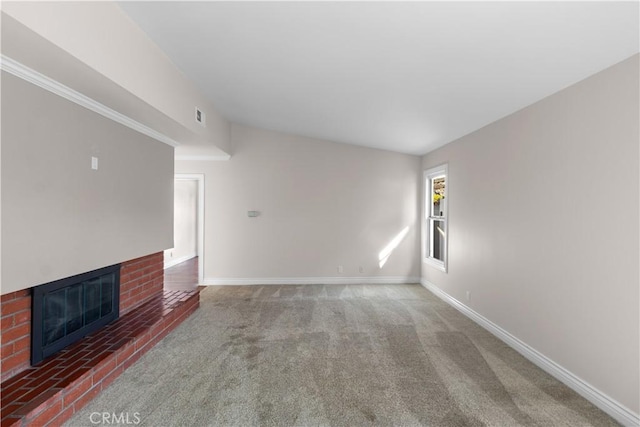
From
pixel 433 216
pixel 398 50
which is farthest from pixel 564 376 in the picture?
pixel 433 216

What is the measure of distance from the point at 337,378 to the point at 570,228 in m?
Answer: 2.22

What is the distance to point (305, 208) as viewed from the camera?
5.77 meters

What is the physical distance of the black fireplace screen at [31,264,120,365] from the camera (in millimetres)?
2357

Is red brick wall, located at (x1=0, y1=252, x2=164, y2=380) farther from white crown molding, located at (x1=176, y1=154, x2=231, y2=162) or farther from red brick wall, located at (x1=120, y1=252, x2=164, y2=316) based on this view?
white crown molding, located at (x1=176, y1=154, x2=231, y2=162)

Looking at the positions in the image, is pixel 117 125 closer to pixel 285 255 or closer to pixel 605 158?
pixel 285 255

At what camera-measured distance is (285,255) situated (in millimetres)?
5770

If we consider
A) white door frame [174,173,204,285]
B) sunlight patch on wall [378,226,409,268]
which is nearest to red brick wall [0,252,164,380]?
white door frame [174,173,204,285]

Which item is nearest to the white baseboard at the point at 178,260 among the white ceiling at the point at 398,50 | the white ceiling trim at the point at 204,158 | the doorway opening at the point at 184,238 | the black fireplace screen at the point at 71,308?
the doorway opening at the point at 184,238

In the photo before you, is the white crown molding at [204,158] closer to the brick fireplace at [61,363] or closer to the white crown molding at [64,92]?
the white crown molding at [64,92]

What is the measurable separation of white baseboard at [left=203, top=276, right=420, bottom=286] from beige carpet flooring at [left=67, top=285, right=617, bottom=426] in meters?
1.60

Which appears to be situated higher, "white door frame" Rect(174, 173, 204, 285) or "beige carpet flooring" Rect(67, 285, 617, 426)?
"white door frame" Rect(174, 173, 204, 285)

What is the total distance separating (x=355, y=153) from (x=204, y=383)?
14.5ft

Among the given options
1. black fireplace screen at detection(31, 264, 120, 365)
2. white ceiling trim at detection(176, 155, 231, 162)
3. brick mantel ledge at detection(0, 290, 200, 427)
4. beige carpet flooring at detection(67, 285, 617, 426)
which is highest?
white ceiling trim at detection(176, 155, 231, 162)

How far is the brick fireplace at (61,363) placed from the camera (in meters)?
1.92
